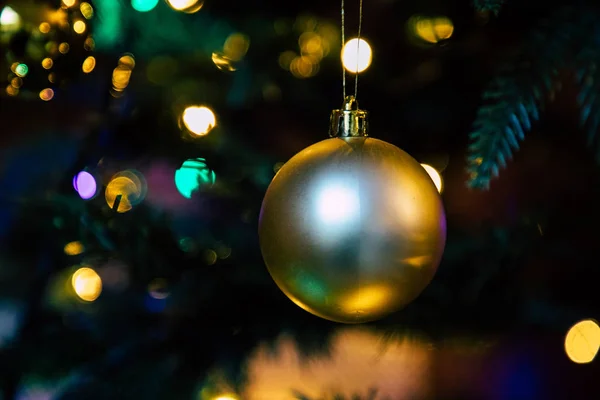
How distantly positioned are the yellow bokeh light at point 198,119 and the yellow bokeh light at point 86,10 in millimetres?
175

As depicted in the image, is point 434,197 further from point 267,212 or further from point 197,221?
point 197,221

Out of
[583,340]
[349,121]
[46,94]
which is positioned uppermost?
[46,94]

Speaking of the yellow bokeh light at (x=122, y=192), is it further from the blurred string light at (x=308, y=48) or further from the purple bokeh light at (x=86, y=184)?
the blurred string light at (x=308, y=48)

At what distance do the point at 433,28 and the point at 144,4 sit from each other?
1.21ft

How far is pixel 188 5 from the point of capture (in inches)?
25.2

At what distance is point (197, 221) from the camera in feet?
2.14

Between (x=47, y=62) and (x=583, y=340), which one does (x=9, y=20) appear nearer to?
(x=47, y=62)

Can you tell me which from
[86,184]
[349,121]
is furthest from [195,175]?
[349,121]

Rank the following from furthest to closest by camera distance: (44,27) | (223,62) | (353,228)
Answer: (223,62) → (44,27) → (353,228)

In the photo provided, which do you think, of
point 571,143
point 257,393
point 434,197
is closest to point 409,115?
point 571,143

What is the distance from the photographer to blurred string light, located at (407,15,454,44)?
663 mm

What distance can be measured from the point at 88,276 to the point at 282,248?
530 millimetres

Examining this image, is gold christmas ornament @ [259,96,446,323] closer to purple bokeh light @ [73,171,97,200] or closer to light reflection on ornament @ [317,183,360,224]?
light reflection on ornament @ [317,183,360,224]

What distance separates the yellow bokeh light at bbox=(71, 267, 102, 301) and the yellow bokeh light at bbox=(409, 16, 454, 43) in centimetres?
55
